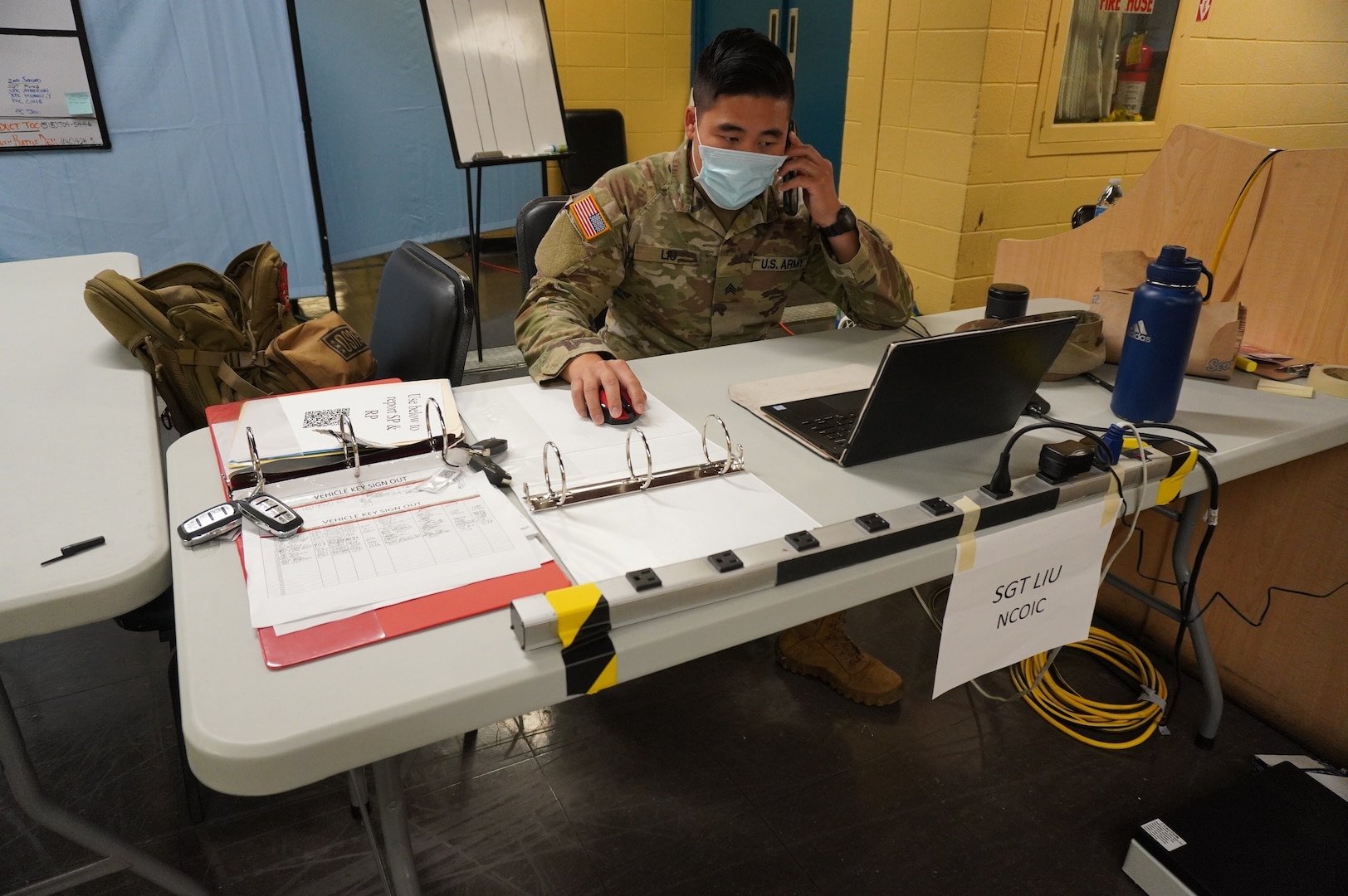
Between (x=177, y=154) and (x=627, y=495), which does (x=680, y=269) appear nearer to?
(x=627, y=495)

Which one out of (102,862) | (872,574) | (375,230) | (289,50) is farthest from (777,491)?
(375,230)

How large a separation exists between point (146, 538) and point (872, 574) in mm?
742

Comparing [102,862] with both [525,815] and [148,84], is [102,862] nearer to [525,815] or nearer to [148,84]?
[525,815]

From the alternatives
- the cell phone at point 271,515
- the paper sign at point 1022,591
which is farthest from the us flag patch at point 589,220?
the paper sign at point 1022,591

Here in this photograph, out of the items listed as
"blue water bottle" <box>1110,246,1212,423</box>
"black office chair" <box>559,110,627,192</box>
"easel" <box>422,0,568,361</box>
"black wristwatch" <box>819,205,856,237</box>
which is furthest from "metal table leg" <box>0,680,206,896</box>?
"black office chair" <box>559,110,627,192</box>

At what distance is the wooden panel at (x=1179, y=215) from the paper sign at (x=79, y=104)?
3.37 m

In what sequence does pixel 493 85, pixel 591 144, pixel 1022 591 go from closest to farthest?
pixel 1022 591 < pixel 493 85 < pixel 591 144

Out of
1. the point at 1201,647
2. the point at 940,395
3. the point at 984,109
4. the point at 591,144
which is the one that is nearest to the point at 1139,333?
the point at 940,395

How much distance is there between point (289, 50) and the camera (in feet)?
10.7

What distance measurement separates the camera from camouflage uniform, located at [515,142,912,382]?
1488 millimetres

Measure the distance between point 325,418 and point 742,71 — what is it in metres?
0.83

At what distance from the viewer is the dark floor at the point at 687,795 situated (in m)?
1.29

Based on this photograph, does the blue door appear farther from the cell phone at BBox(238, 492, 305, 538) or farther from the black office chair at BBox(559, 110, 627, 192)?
the cell phone at BBox(238, 492, 305, 538)

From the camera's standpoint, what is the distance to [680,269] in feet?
5.24
